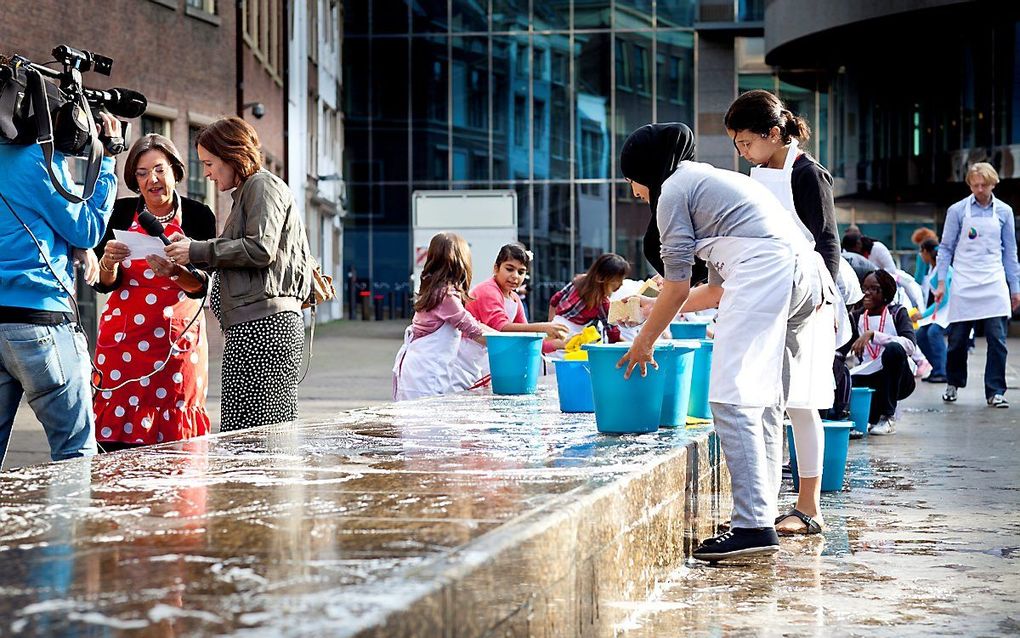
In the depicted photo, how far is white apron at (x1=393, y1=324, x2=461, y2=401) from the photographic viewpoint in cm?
798

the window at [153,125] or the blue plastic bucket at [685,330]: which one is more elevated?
the window at [153,125]

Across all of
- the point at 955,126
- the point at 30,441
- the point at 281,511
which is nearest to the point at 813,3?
the point at 955,126

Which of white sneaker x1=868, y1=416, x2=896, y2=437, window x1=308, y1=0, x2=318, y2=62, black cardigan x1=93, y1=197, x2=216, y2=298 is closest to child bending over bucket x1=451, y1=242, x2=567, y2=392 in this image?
black cardigan x1=93, y1=197, x2=216, y2=298

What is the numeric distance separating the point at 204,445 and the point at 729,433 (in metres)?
1.72

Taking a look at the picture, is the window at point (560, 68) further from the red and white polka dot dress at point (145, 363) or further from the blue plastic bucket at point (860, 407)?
the red and white polka dot dress at point (145, 363)

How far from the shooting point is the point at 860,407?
9383 mm

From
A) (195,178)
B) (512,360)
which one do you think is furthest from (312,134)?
(512,360)

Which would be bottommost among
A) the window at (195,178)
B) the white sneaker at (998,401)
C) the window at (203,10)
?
the white sneaker at (998,401)

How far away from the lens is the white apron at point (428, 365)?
26.2 ft

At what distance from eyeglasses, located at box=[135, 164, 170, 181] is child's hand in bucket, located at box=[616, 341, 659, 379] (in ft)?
7.08

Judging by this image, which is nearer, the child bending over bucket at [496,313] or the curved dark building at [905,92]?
the child bending over bucket at [496,313]

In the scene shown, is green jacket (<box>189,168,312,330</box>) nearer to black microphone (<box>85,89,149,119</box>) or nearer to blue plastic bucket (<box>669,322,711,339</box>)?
black microphone (<box>85,89,149,119</box>)

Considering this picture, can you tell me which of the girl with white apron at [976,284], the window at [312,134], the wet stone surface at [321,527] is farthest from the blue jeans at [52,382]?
the window at [312,134]

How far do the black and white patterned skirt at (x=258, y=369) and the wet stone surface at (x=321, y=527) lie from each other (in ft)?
1.69
